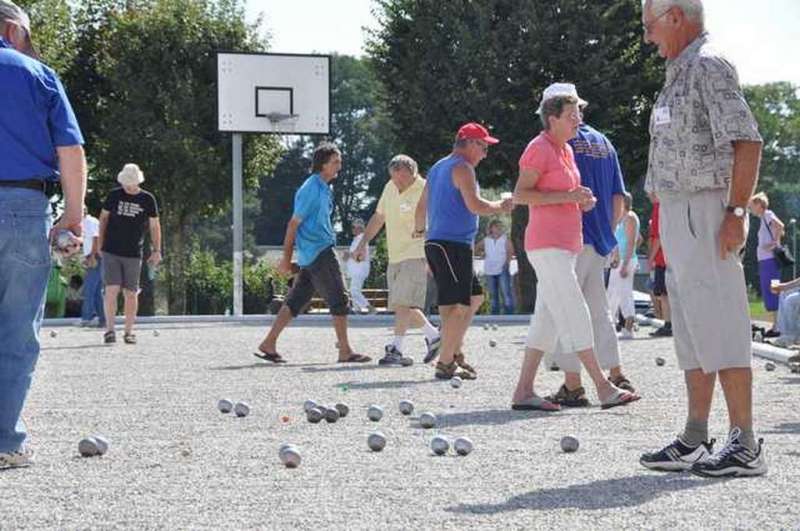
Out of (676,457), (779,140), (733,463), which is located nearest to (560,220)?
(676,457)

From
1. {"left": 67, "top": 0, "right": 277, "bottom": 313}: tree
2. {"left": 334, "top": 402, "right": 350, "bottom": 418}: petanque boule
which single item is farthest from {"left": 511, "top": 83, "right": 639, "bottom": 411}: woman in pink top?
{"left": 67, "top": 0, "right": 277, "bottom": 313}: tree

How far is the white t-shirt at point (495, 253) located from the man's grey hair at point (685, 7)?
69.7 ft

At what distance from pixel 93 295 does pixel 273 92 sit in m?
8.52

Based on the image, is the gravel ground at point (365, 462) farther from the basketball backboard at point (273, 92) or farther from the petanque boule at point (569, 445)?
the basketball backboard at point (273, 92)

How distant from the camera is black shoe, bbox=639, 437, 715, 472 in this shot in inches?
255

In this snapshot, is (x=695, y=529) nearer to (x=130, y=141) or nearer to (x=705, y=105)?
(x=705, y=105)

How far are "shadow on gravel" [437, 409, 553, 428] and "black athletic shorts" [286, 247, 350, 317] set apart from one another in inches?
183

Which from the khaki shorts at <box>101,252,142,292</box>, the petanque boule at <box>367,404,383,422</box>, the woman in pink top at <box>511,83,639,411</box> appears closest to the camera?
the petanque boule at <box>367,404,383,422</box>

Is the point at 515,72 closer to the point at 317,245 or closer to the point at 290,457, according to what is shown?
the point at 317,245

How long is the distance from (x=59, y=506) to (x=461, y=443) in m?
2.08

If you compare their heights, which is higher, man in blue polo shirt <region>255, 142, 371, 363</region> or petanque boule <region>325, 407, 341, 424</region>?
man in blue polo shirt <region>255, 142, 371, 363</region>

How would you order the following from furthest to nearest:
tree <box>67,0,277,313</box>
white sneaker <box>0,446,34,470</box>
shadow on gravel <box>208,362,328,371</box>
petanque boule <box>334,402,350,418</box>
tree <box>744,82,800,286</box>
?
tree <box>744,82,800,286</box> < tree <box>67,0,277,313</box> < shadow on gravel <box>208,362,328,371</box> < petanque boule <box>334,402,350,418</box> < white sneaker <box>0,446,34,470</box>

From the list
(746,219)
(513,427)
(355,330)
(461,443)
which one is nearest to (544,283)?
(513,427)

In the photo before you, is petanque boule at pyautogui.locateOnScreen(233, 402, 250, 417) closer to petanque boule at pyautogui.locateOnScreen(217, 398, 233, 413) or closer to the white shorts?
petanque boule at pyautogui.locateOnScreen(217, 398, 233, 413)
